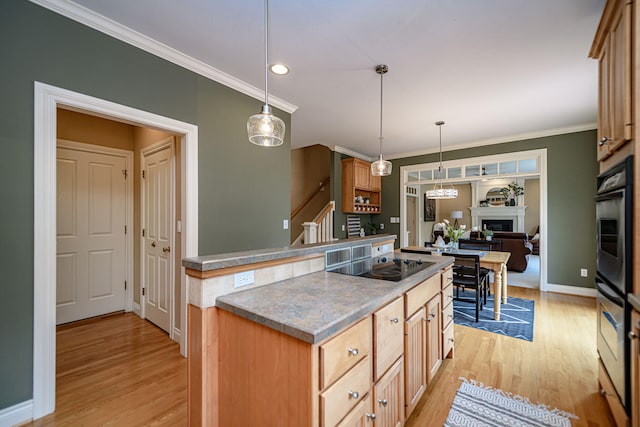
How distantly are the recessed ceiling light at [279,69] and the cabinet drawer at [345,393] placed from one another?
2450mm

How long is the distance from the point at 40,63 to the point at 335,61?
207 centimetres

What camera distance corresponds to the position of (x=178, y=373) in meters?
2.18

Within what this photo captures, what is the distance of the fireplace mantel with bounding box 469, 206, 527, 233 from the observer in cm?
923

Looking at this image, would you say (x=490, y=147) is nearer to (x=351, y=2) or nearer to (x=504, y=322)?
(x=504, y=322)

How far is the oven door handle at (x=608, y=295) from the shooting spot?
1411 mm

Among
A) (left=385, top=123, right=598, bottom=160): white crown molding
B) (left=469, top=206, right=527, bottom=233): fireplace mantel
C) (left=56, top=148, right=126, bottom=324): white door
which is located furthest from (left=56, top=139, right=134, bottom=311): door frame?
(left=469, top=206, right=527, bottom=233): fireplace mantel

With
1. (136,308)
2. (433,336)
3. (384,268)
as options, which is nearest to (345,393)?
(384,268)

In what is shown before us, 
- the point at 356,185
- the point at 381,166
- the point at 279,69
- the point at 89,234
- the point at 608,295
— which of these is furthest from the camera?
the point at 356,185

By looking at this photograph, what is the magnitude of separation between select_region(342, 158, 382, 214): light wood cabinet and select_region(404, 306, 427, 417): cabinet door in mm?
3850

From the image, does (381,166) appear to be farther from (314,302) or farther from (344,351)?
(344,351)

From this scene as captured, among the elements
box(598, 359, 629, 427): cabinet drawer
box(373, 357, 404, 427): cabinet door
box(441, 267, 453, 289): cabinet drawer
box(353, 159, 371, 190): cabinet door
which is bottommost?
box(598, 359, 629, 427): cabinet drawer

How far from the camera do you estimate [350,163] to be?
18.1ft

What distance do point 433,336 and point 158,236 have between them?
294 cm

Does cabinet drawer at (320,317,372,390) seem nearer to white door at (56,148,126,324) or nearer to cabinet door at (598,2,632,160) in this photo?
cabinet door at (598,2,632,160)
